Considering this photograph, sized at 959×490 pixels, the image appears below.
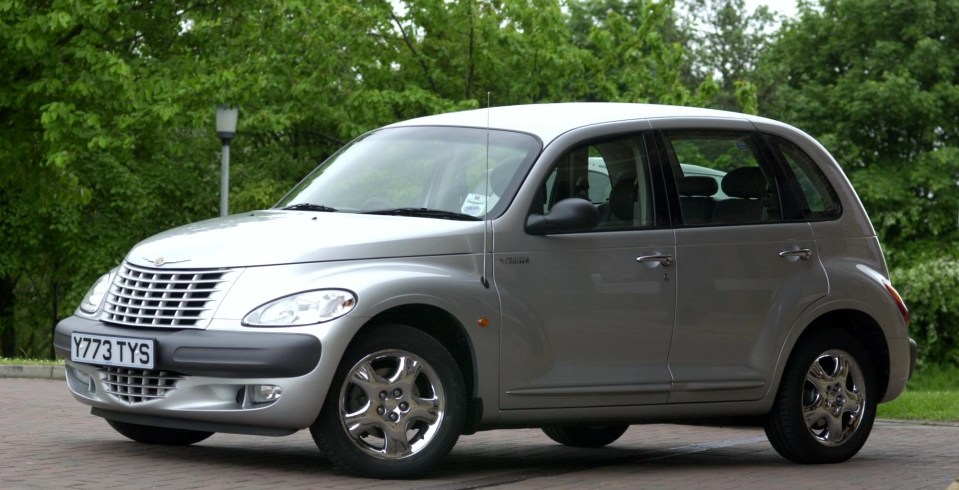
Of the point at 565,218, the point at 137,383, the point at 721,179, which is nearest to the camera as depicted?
the point at 137,383

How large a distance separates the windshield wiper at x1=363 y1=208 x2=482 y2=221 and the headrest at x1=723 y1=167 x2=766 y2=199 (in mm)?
1695

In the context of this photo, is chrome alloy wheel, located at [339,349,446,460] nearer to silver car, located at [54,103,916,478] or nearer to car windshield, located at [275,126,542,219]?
silver car, located at [54,103,916,478]

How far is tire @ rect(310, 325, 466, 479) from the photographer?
7.18 m

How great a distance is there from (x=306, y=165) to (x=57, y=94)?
1395 centimetres

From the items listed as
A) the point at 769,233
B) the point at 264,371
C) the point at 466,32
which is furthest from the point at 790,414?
the point at 466,32

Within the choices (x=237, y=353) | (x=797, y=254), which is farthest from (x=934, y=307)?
(x=237, y=353)

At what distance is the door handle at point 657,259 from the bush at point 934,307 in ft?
82.9

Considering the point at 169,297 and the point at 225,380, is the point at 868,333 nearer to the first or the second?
the point at 225,380

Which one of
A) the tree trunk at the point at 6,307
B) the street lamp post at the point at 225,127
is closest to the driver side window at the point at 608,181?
the street lamp post at the point at 225,127

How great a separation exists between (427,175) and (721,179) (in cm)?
170

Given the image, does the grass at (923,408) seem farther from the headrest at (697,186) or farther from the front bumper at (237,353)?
the front bumper at (237,353)

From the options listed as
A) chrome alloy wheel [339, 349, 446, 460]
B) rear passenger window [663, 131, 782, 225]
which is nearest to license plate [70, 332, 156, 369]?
chrome alloy wheel [339, 349, 446, 460]

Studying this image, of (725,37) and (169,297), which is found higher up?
(725,37)

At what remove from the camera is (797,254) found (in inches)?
347
